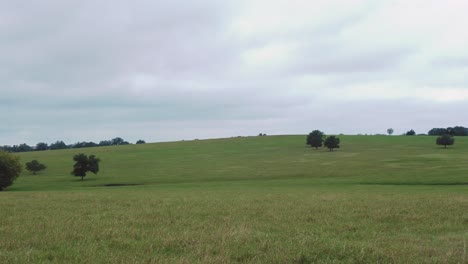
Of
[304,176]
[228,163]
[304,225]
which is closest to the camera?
[304,225]

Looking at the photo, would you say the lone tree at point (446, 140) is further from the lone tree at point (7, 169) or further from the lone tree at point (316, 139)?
the lone tree at point (7, 169)

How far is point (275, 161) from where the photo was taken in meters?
104

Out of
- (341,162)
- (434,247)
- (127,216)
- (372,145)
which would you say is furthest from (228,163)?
(434,247)

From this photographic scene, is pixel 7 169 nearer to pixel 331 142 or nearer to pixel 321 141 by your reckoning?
pixel 331 142

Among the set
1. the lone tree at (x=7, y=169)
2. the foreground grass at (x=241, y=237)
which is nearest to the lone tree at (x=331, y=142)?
the lone tree at (x=7, y=169)

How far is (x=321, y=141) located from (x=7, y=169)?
292 ft

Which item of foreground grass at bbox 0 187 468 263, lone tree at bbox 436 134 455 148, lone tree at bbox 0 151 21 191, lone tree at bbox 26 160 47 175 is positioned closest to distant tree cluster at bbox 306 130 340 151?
lone tree at bbox 436 134 455 148

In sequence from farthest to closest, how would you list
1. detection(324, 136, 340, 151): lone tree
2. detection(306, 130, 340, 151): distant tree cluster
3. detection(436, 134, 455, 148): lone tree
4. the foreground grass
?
detection(306, 130, 340, 151): distant tree cluster, detection(324, 136, 340, 151): lone tree, detection(436, 134, 455, 148): lone tree, the foreground grass

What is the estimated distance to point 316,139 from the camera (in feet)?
424

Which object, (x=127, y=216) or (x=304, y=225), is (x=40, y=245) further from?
(x=304, y=225)

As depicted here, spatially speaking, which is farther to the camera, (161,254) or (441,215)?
(441,215)

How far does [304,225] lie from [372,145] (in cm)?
12916

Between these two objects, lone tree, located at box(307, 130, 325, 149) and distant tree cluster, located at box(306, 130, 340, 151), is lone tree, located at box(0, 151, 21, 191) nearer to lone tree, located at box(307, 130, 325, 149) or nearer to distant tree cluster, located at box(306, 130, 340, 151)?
distant tree cluster, located at box(306, 130, 340, 151)

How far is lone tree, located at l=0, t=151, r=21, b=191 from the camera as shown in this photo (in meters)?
63.8
